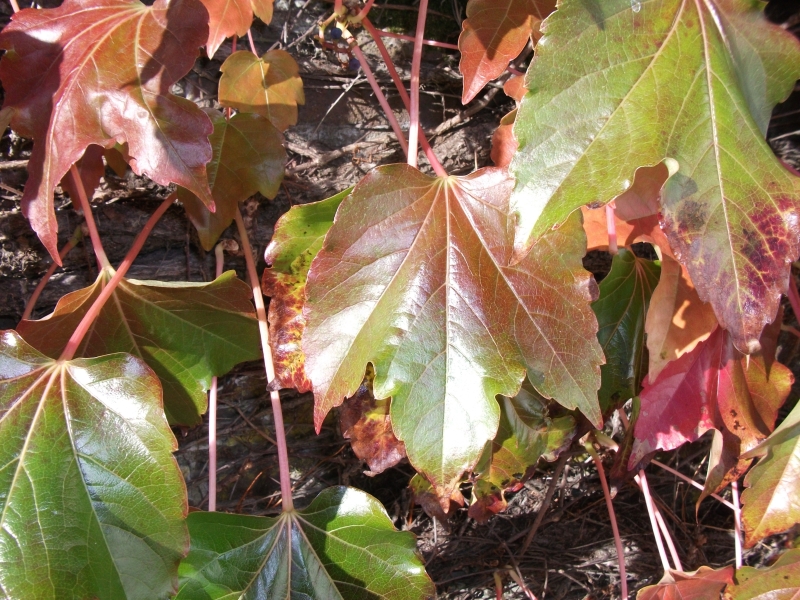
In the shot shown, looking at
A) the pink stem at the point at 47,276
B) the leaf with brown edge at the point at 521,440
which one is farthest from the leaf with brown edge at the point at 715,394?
the pink stem at the point at 47,276

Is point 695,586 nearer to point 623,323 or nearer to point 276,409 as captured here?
point 623,323

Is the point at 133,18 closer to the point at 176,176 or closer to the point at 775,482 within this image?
the point at 176,176

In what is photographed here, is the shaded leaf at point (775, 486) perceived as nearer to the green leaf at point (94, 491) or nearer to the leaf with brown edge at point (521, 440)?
the leaf with brown edge at point (521, 440)

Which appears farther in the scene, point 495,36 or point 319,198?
point 319,198

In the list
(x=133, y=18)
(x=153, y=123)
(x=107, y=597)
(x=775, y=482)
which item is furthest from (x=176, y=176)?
(x=775, y=482)

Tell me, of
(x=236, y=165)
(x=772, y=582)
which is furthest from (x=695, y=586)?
(x=236, y=165)

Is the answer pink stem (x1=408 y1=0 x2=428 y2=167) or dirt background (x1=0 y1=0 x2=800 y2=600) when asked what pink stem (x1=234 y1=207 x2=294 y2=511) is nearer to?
dirt background (x1=0 y1=0 x2=800 y2=600)
